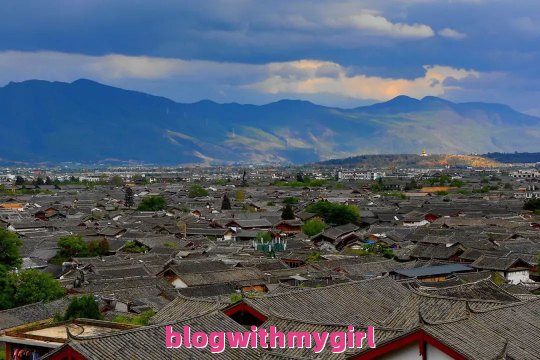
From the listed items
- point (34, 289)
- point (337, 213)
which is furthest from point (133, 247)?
point (337, 213)

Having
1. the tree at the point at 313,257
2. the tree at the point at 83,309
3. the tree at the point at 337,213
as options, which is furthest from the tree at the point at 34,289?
the tree at the point at 337,213

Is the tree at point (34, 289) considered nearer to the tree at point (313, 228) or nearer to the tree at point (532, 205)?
the tree at point (313, 228)

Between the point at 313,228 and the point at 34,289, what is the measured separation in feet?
102

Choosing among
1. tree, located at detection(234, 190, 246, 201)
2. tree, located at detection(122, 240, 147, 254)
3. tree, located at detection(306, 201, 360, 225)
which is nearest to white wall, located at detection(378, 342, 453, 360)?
tree, located at detection(122, 240, 147, 254)

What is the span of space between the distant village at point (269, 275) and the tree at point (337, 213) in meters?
0.13

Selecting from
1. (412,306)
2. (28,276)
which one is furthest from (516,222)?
(412,306)

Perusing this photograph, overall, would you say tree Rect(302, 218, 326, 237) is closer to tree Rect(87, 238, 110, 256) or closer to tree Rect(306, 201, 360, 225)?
tree Rect(306, 201, 360, 225)

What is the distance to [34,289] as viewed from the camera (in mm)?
29000

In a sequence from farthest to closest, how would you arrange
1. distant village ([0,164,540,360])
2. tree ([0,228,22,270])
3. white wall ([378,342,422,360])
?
tree ([0,228,22,270]) → distant village ([0,164,540,360]) → white wall ([378,342,422,360])

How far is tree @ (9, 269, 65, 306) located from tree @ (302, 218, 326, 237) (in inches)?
1163

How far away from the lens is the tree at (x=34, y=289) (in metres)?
28.8

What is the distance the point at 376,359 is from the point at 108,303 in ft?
62.0

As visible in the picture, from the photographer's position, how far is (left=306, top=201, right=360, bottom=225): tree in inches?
2516

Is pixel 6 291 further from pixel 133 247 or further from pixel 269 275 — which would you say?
pixel 133 247
